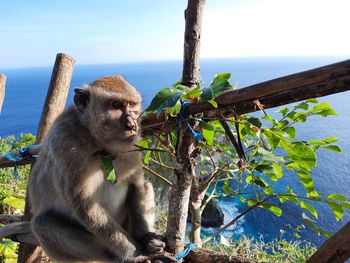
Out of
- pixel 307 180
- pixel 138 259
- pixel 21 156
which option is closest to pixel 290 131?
pixel 307 180

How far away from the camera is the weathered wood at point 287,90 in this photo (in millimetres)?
1072

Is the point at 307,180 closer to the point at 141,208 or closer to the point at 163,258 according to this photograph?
the point at 163,258

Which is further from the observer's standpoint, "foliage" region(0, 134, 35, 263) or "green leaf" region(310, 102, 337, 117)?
"foliage" region(0, 134, 35, 263)

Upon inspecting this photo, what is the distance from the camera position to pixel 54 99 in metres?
2.92

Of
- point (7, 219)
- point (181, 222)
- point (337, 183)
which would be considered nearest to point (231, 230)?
point (337, 183)

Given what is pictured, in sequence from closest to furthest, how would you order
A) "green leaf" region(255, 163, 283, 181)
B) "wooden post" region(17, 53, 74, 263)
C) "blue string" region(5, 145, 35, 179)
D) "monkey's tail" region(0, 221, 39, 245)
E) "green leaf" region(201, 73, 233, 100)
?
"green leaf" region(201, 73, 233, 100) < "green leaf" region(255, 163, 283, 181) < "monkey's tail" region(0, 221, 39, 245) < "blue string" region(5, 145, 35, 179) < "wooden post" region(17, 53, 74, 263)

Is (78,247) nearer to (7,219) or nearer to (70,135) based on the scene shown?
(70,135)

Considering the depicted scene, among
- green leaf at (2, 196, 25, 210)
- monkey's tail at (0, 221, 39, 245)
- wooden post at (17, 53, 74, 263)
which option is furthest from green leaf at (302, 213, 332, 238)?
green leaf at (2, 196, 25, 210)

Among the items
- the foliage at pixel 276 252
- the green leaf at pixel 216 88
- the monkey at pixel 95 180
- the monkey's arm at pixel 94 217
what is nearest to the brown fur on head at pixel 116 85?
the monkey at pixel 95 180

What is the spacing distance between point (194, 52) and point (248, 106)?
426 mm

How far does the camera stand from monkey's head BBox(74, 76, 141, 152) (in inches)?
72.2

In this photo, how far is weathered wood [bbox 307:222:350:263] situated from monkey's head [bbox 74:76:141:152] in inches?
42.0

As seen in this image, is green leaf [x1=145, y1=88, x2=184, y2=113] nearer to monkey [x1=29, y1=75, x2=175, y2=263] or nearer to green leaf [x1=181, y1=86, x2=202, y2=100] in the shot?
green leaf [x1=181, y1=86, x2=202, y2=100]

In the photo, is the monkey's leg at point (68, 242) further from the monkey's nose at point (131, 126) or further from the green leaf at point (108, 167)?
the monkey's nose at point (131, 126)
